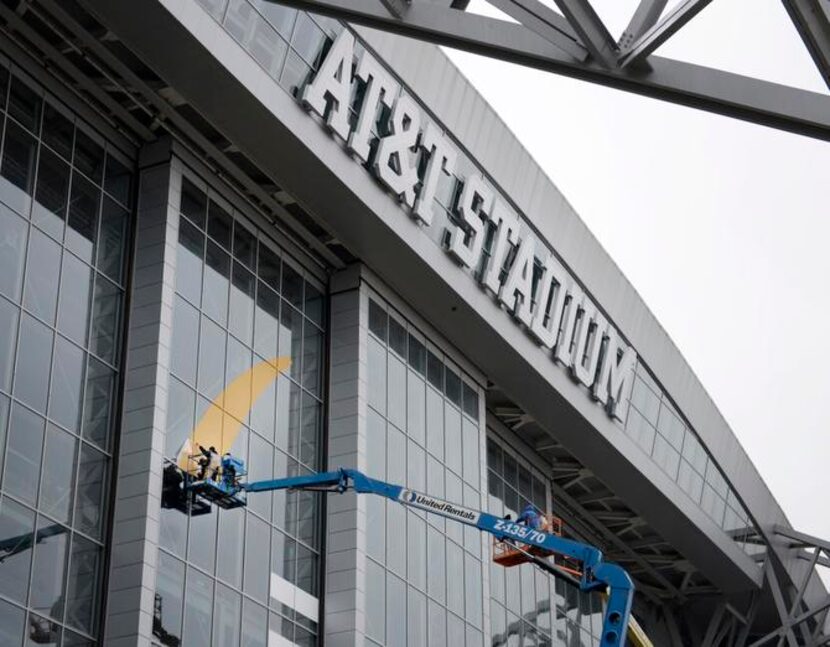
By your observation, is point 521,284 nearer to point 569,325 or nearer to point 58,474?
point 569,325

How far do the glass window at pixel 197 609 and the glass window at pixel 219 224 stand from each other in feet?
25.7

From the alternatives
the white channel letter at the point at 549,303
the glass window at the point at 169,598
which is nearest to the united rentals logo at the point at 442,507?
the glass window at the point at 169,598

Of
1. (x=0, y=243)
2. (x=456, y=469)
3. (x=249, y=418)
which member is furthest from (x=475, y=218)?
(x=0, y=243)

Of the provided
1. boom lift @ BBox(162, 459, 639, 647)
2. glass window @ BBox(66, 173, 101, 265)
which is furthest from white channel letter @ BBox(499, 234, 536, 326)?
glass window @ BBox(66, 173, 101, 265)

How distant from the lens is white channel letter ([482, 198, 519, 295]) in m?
40.8

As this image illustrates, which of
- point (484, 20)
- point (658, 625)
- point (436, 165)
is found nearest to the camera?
point (484, 20)

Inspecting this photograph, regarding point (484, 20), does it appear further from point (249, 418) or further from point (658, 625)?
point (658, 625)

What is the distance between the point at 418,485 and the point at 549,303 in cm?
809

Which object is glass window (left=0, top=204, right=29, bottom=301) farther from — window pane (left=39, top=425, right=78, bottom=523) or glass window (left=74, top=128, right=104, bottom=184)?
window pane (left=39, top=425, right=78, bottom=523)

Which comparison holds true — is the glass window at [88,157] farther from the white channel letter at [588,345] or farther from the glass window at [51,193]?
the white channel letter at [588,345]

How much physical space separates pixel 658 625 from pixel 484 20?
52.0 meters

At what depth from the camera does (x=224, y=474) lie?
103 feet

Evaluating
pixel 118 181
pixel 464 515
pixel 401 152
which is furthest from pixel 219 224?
pixel 464 515

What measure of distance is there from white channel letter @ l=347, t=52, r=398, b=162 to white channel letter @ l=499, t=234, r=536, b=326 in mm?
7262
